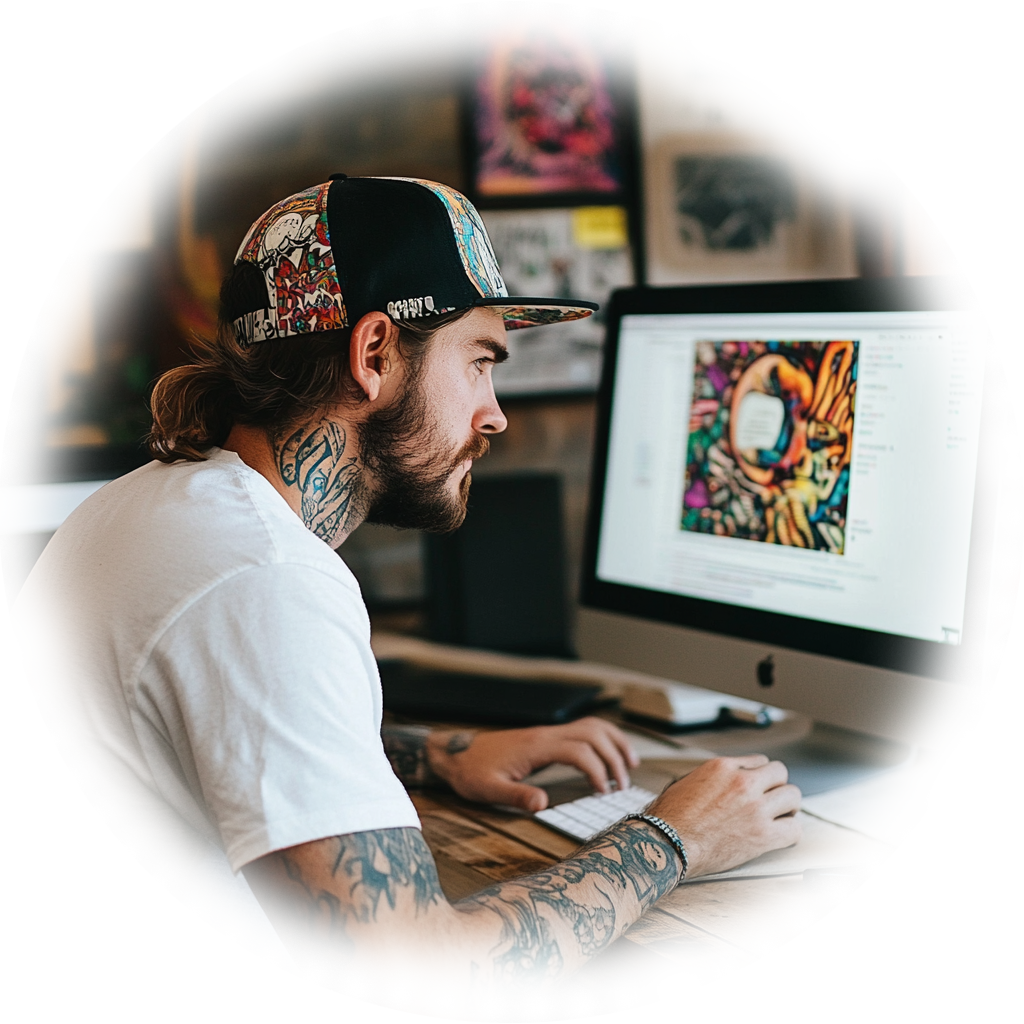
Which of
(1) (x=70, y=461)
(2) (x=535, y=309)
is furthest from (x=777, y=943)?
(1) (x=70, y=461)

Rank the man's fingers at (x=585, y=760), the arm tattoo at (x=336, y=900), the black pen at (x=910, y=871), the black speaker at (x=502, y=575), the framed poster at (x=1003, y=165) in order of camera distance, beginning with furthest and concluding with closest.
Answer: the framed poster at (x=1003, y=165) → the black speaker at (x=502, y=575) → the man's fingers at (x=585, y=760) → the black pen at (x=910, y=871) → the arm tattoo at (x=336, y=900)

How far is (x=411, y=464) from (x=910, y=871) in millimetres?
524

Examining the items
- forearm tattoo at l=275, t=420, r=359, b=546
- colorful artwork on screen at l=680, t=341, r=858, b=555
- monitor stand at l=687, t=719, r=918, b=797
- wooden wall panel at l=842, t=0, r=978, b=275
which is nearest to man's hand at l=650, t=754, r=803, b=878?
monitor stand at l=687, t=719, r=918, b=797

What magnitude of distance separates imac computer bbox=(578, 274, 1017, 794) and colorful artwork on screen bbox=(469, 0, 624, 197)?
1153mm

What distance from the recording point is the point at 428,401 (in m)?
0.94

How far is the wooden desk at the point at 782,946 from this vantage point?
0.70 meters

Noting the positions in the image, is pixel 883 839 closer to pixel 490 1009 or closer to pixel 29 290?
pixel 490 1009

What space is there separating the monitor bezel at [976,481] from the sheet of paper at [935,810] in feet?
0.43

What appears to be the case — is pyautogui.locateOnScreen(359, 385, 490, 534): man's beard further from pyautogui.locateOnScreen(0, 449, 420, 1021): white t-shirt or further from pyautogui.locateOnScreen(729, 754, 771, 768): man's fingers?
pyautogui.locateOnScreen(729, 754, 771, 768): man's fingers

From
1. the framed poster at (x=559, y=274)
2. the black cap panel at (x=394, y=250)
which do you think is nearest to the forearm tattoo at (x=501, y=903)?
the black cap panel at (x=394, y=250)

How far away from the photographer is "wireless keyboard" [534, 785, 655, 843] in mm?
1000

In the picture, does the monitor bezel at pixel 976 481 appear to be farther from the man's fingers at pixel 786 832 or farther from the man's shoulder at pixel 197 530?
the man's shoulder at pixel 197 530

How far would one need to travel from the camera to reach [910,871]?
2.90 ft

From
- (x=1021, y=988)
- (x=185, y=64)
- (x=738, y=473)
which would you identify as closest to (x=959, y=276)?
(x=738, y=473)
